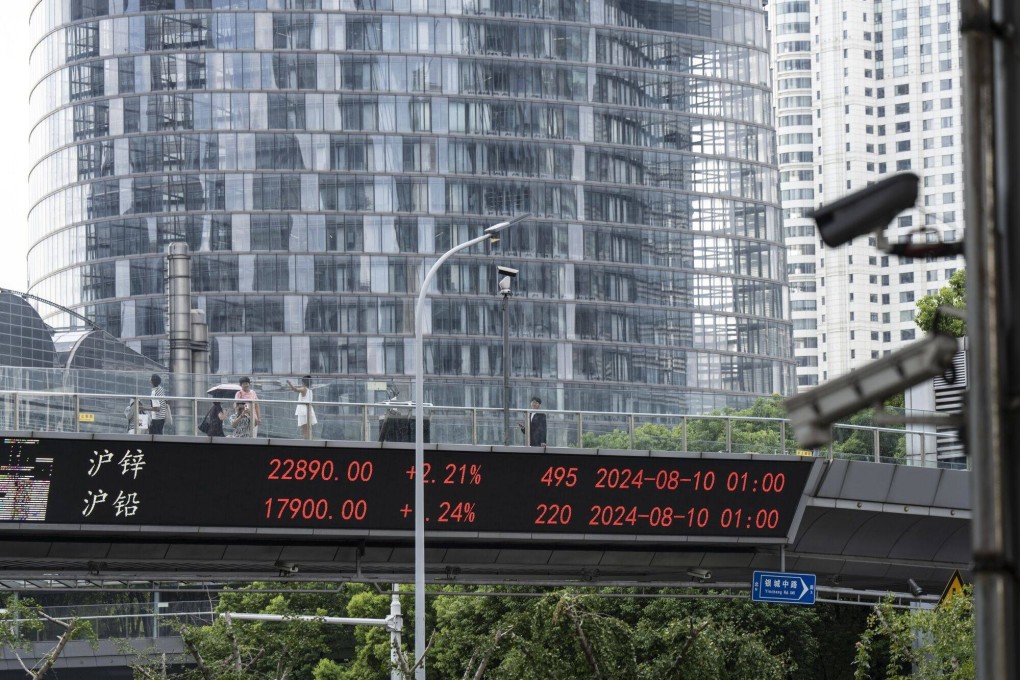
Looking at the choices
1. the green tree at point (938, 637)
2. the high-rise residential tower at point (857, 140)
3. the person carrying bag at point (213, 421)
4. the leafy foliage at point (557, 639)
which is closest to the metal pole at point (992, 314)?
the person carrying bag at point (213, 421)

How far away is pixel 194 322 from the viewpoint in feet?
206

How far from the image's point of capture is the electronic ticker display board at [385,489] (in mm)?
26922

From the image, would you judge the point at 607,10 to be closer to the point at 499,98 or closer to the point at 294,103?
the point at 499,98

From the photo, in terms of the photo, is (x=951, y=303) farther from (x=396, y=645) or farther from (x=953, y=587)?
(x=396, y=645)

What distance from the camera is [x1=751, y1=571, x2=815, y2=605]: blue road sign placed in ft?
107

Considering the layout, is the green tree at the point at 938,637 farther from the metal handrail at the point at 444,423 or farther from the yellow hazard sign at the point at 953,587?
the metal handrail at the point at 444,423

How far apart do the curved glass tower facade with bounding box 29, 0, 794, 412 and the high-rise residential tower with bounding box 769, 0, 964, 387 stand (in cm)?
6199

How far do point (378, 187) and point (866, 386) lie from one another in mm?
113167

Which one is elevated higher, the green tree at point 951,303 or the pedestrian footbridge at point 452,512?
the green tree at point 951,303

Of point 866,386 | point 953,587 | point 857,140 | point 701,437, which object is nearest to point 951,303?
point 701,437

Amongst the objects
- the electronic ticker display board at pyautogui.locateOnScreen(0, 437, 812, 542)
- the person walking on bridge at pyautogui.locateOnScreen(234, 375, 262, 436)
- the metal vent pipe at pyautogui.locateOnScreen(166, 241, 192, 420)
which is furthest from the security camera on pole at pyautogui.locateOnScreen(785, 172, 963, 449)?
the metal vent pipe at pyautogui.locateOnScreen(166, 241, 192, 420)

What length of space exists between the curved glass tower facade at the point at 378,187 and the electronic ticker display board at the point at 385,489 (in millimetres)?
83649

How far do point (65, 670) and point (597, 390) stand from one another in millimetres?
52272

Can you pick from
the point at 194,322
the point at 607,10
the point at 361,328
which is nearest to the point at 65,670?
the point at 194,322
